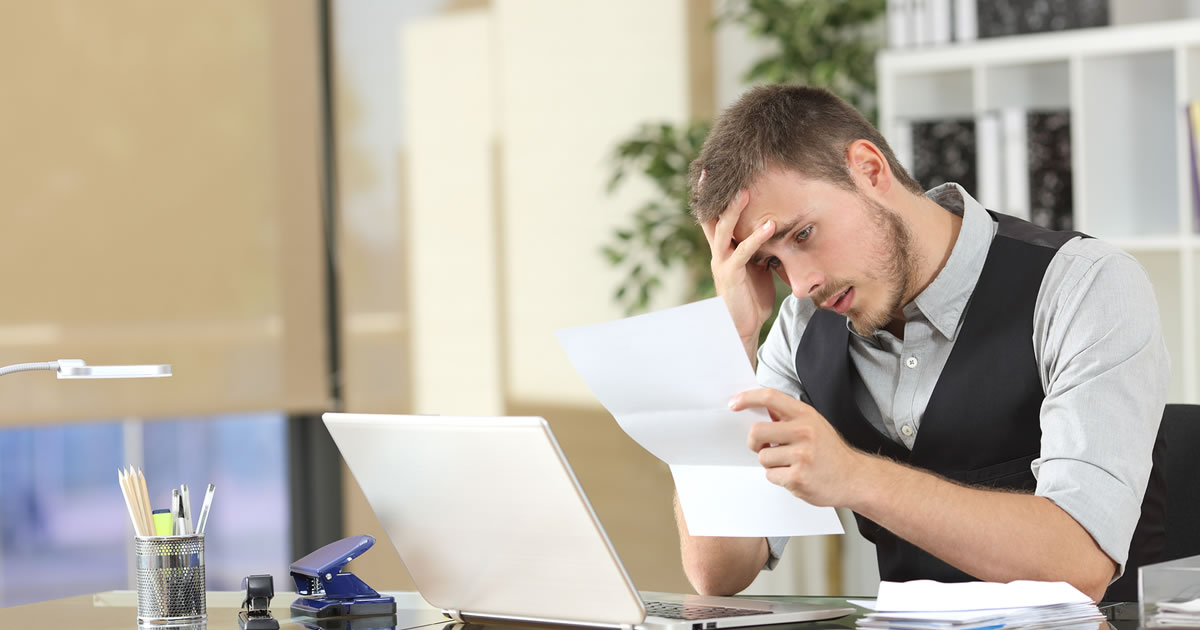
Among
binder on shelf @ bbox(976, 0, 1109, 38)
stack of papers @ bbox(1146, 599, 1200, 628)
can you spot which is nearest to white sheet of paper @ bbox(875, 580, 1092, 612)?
stack of papers @ bbox(1146, 599, 1200, 628)

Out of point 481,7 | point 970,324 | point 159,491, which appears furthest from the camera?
point 481,7

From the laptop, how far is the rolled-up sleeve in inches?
12.1

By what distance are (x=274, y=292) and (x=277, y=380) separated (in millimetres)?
208

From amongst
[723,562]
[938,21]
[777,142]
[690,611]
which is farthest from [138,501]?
[938,21]

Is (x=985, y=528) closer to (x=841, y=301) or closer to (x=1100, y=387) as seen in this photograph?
(x=1100, y=387)

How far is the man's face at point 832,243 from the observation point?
165cm

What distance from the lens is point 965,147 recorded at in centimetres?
313

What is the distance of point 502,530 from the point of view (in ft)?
4.42

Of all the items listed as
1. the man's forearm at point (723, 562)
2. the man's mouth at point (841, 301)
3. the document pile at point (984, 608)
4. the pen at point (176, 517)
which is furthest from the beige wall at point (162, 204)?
the document pile at point (984, 608)

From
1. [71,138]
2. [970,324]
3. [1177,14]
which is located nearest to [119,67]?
[71,138]

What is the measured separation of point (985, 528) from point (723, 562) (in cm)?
39

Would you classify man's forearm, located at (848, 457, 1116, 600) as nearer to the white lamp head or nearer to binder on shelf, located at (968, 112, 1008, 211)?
the white lamp head

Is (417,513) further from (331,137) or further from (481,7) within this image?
(481,7)

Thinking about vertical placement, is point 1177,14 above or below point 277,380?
above
